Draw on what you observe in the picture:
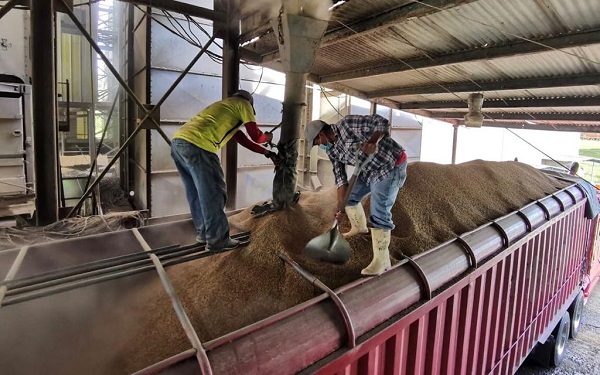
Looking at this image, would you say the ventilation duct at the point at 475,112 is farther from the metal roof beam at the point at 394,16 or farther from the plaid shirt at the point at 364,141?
the plaid shirt at the point at 364,141

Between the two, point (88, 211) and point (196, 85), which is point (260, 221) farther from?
point (88, 211)

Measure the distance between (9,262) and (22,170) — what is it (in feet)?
10.5

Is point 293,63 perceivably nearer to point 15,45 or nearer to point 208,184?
point 208,184

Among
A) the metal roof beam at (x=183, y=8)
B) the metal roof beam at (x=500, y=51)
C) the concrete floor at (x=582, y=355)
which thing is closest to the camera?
the metal roof beam at (x=500, y=51)

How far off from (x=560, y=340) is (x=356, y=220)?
4568 mm

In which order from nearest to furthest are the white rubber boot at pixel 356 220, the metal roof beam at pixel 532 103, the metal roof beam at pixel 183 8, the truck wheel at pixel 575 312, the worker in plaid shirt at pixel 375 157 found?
the worker in plaid shirt at pixel 375 157
the white rubber boot at pixel 356 220
the metal roof beam at pixel 183 8
the truck wheel at pixel 575 312
the metal roof beam at pixel 532 103

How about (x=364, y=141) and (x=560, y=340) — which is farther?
(x=560, y=340)

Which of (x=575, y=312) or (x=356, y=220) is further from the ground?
(x=356, y=220)

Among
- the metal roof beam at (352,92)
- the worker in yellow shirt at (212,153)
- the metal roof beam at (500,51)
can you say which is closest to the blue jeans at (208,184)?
the worker in yellow shirt at (212,153)

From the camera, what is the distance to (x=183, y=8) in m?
4.70

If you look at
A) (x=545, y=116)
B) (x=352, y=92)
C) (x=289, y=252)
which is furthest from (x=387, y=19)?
(x=545, y=116)

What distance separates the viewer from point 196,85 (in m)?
8.40

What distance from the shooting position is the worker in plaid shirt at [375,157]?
112 inches

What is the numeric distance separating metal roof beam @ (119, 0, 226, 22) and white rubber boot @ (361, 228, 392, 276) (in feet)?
12.4
